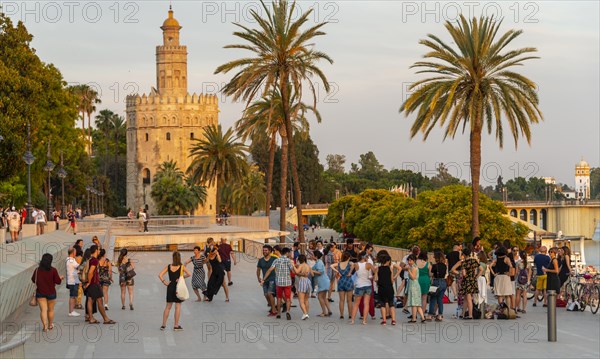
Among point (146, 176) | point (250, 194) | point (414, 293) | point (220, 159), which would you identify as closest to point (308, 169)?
point (250, 194)

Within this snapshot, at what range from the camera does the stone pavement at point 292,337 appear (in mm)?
17375

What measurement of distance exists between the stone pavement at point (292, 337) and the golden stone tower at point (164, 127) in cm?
11043

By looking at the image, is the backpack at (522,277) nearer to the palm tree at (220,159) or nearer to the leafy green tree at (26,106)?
the leafy green tree at (26,106)

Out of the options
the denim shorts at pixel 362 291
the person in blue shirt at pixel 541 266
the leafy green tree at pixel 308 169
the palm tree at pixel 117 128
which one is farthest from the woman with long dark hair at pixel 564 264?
the palm tree at pixel 117 128

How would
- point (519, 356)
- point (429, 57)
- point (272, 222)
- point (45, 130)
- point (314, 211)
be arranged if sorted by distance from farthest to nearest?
point (314, 211)
point (272, 222)
point (45, 130)
point (429, 57)
point (519, 356)

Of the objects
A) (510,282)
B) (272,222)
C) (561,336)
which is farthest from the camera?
(272,222)

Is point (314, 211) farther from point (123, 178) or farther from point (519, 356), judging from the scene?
point (519, 356)

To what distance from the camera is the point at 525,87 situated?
37844mm

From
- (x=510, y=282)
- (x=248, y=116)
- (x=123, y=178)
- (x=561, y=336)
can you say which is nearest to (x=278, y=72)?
(x=248, y=116)

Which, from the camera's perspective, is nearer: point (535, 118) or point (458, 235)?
point (535, 118)

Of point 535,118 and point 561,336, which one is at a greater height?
point 535,118

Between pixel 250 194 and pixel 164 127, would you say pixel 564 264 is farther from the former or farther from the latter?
pixel 164 127

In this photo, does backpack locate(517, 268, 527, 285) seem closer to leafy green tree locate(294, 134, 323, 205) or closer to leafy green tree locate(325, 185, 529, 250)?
leafy green tree locate(325, 185, 529, 250)

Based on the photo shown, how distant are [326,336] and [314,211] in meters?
122
